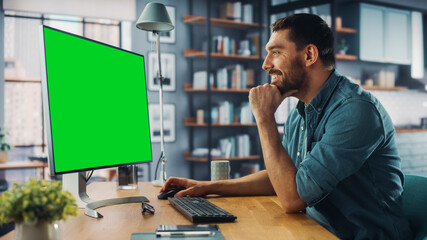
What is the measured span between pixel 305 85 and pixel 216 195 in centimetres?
55

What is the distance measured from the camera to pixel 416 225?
1.34m

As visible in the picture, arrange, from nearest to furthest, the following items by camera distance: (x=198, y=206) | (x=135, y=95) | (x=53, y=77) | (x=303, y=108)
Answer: (x=53, y=77) < (x=198, y=206) < (x=135, y=95) < (x=303, y=108)

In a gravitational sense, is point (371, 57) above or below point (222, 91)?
above

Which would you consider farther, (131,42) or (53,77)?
(131,42)

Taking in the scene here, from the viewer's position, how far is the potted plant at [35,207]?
728 mm

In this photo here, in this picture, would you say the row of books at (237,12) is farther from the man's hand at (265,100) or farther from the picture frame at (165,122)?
the man's hand at (265,100)

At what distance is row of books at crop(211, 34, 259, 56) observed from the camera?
204 inches

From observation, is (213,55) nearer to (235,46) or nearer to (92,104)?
(235,46)

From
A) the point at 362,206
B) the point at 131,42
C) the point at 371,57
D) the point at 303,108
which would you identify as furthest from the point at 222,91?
the point at 362,206

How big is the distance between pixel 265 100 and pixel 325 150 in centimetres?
35

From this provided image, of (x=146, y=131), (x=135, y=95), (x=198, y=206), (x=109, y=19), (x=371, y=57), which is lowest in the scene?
(x=198, y=206)

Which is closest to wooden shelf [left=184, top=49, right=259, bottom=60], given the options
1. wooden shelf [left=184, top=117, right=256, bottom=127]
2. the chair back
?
wooden shelf [left=184, top=117, right=256, bottom=127]

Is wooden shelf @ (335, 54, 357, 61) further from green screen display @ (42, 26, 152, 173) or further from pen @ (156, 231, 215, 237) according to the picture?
pen @ (156, 231, 215, 237)

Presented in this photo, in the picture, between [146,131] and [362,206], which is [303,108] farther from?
[146,131]
